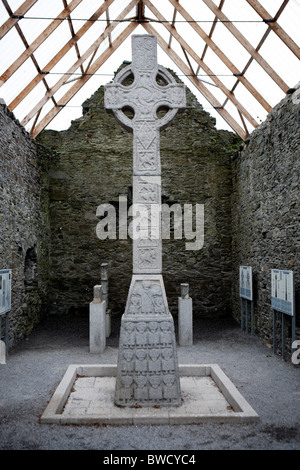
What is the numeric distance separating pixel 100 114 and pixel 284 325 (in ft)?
25.2

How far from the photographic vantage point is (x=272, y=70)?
20.4 ft

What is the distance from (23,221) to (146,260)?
4.50 m

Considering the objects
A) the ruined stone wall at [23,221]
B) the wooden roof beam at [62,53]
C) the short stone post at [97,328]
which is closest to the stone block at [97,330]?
the short stone post at [97,328]

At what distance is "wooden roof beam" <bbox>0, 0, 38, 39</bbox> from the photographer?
5.68 metres

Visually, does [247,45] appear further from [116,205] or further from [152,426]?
[152,426]

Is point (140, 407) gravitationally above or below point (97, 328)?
below

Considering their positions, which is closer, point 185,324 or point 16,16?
Answer: point 16,16

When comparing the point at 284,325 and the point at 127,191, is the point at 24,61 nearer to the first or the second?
the point at 127,191

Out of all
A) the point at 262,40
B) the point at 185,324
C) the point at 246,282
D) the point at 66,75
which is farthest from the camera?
the point at 246,282

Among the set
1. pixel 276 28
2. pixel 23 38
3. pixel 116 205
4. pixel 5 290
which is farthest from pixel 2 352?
pixel 276 28

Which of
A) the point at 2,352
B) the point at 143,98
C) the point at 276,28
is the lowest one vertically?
the point at 2,352

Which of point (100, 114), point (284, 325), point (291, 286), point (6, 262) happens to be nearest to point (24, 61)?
point (6, 262)

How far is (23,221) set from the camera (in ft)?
25.2

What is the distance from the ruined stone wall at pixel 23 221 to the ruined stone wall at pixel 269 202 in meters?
4.88
